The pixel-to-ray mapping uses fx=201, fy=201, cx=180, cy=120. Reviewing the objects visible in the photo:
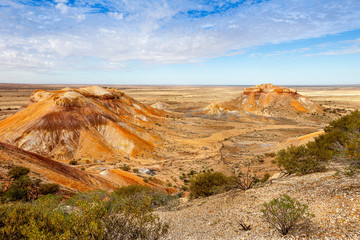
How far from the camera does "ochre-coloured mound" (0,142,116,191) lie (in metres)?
16.0

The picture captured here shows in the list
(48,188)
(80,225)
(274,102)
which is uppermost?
(274,102)

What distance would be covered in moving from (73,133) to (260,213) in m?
30.5

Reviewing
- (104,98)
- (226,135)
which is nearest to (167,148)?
(226,135)

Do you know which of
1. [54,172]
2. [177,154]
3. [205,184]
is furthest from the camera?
[177,154]

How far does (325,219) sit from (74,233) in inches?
299

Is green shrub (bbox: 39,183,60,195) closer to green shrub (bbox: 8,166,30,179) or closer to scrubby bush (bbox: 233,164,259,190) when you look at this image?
green shrub (bbox: 8,166,30,179)

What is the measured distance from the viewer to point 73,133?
103ft

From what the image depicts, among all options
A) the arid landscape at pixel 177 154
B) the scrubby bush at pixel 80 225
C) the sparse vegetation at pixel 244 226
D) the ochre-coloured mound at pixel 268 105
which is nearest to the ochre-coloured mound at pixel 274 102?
the ochre-coloured mound at pixel 268 105

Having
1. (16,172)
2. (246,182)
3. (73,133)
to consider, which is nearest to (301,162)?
(246,182)

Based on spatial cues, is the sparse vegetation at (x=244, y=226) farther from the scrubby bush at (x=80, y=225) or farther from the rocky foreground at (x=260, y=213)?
the scrubby bush at (x=80, y=225)

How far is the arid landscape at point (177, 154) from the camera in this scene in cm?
833

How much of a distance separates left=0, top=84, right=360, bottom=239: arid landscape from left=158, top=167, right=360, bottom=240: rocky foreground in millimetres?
35

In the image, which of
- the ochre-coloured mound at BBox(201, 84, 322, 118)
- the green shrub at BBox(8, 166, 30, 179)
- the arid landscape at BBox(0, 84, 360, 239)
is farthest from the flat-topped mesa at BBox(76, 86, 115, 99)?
the ochre-coloured mound at BBox(201, 84, 322, 118)

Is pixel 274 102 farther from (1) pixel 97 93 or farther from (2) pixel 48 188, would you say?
(2) pixel 48 188
